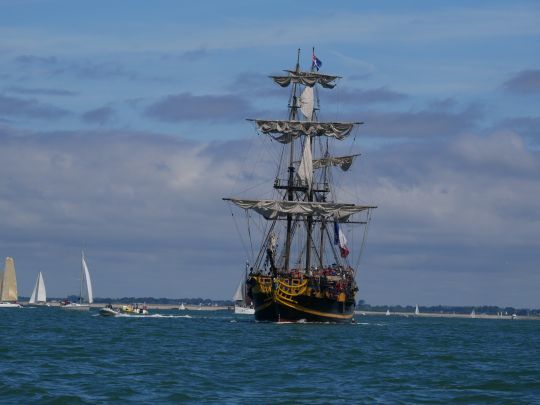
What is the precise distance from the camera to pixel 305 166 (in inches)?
5325

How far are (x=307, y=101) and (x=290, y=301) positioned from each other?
25.8 metres

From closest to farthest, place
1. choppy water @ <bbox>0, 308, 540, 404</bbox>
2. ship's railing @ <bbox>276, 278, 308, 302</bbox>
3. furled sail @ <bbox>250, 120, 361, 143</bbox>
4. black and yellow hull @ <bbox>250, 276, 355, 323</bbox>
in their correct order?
1. choppy water @ <bbox>0, 308, 540, 404</bbox>
2. ship's railing @ <bbox>276, 278, 308, 302</bbox>
3. black and yellow hull @ <bbox>250, 276, 355, 323</bbox>
4. furled sail @ <bbox>250, 120, 361, 143</bbox>

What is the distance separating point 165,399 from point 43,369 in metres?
12.6

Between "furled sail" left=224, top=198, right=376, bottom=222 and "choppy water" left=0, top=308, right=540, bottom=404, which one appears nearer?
"choppy water" left=0, top=308, right=540, bottom=404

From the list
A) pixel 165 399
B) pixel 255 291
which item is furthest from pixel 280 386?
pixel 255 291

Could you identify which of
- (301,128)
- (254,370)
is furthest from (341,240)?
(254,370)

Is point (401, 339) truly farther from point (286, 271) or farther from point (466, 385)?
point (466, 385)

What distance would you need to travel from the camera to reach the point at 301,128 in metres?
135

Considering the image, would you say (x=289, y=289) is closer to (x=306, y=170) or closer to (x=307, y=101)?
(x=306, y=170)

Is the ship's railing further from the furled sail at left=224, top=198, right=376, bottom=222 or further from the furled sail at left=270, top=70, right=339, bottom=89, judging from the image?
the furled sail at left=270, top=70, right=339, bottom=89

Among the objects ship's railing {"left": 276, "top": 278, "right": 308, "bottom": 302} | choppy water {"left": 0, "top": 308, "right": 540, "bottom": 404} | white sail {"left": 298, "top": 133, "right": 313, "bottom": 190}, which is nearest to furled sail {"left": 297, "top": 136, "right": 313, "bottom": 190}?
white sail {"left": 298, "top": 133, "right": 313, "bottom": 190}

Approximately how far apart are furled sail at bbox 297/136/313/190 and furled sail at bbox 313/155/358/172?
10264mm

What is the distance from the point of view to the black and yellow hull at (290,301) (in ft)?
402

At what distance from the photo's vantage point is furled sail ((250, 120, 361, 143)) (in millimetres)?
133875
